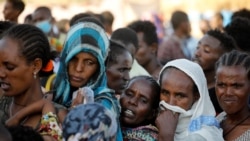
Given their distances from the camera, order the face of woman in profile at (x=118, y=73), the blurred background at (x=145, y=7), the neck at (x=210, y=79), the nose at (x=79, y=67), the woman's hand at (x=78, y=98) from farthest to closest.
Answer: the blurred background at (x=145, y=7) < the neck at (x=210, y=79) < the face of woman in profile at (x=118, y=73) < the nose at (x=79, y=67) < the woman's hand at (x=78, y=98)

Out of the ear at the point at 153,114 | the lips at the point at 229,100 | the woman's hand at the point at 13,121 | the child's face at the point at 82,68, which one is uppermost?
the child's face at the point at 82,68

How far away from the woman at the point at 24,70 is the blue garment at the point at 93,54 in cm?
14

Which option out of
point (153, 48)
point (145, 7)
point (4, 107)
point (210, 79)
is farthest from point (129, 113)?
point (145, 7)

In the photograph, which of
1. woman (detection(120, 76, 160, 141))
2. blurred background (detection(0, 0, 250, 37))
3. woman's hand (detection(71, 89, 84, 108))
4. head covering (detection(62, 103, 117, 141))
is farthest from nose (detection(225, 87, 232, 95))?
blurred background (detection(0, 0, 250, 37))

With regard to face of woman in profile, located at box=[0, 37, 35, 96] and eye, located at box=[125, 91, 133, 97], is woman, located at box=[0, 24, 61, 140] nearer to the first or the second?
face of woman in profile, located at box=[0, 37, 35, 96]

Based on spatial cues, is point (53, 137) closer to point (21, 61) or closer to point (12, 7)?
point (21, 61)

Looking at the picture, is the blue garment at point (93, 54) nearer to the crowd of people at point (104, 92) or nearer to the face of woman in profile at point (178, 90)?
the crowd of people at point (104, 92)

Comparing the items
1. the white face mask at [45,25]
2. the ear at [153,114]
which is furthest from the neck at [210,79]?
the white face mask at [45,25]

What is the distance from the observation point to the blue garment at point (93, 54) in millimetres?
4711

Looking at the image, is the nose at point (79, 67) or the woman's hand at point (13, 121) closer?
the woman's hand at point (13, 121)

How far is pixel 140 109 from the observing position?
5051 millimetres

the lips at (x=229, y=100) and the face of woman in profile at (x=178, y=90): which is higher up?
the face of woman in profile at (x=178, y=90)

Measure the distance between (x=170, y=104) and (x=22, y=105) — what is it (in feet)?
3.18

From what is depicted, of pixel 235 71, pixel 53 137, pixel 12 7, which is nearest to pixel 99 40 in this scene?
pixel 53 137
